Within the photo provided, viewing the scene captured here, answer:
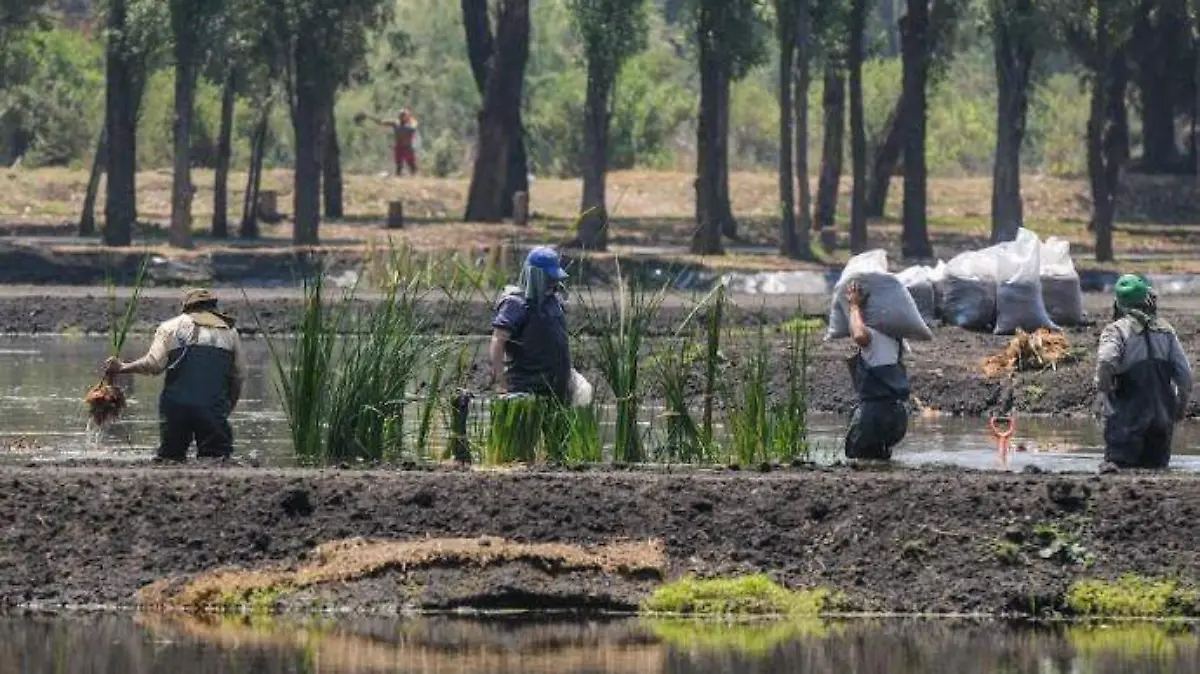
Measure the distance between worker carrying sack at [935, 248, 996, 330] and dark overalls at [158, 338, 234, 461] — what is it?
17947 mm

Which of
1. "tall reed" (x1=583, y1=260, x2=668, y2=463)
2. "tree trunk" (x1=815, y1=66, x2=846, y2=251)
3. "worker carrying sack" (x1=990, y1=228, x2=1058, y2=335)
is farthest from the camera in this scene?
"tree trunk" (x1=815, y1=66, x2=846, y2=251)

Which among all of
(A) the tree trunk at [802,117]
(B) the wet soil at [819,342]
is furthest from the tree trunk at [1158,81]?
(B) the wet soil at [819,342]

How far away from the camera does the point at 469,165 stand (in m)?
86.4

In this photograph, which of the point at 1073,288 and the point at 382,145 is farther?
the point at 382,145

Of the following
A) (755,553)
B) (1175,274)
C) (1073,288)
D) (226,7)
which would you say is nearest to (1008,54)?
(1175,274)

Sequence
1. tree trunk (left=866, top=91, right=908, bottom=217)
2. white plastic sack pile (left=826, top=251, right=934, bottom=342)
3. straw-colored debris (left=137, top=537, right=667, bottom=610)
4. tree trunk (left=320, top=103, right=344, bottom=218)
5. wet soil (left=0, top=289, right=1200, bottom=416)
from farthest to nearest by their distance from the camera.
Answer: tree trunk (left=866, top=91, right=908, bottom=217) < tree trunk (left=320, top=103, right=344, bottom=218) < wet soil (left=0, top=289, right=1200, bottom=416) < white plastic sack pile (left=826, top=251, right=934, bottom=342) < straw-colored debris (left=137, top=537, right=667, bottom=610)

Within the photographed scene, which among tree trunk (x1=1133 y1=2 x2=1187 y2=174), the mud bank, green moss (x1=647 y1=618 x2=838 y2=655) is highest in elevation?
tree trunk (x1=1133 y1=2 x2=1187 y2=174)

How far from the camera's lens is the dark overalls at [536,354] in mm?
20156

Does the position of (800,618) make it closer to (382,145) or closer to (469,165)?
(469,165)

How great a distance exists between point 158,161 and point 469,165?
15323mm

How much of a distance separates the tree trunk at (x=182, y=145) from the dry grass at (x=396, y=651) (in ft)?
119

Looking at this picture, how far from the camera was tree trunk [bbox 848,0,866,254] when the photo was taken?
56.6 m

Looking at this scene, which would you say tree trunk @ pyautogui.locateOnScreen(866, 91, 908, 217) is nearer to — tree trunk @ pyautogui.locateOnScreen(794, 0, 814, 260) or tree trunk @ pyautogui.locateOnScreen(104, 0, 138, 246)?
tree trunk @ pyautogui.locateOnScreen(794, 0, 814, 260)

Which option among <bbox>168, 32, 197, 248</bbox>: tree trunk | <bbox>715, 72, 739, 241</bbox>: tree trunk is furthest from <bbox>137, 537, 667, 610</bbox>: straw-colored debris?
<bbox>715, 72, 739, 241</bbox>: tree trunk
